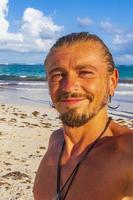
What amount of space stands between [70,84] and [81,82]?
6cm

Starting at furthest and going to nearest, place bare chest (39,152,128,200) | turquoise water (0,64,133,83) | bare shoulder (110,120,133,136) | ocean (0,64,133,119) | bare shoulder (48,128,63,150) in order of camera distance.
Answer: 1. turquoise water (0,64,133,83)
2. ocean (0,64,133,119)
3. bare shoulder (48,128,63,150)
4. bare shoulder (110,120,133,136)
5. bare chest (39,152,128,200)

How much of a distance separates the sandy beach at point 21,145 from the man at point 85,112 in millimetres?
4571

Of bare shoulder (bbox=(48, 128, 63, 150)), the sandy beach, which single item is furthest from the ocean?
the sandy beach

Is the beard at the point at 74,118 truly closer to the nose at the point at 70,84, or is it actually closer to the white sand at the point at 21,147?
the nose at the point at 70,84

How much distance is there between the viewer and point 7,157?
30.3 ft

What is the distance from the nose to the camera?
2208 millimetres

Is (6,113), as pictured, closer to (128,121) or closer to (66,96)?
(128,121)

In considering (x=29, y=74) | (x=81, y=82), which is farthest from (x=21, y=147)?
(x=29, y=74)

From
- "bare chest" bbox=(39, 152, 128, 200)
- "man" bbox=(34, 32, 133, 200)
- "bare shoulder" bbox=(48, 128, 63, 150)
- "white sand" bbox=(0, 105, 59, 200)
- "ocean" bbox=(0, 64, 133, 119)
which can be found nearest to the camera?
"bare chest" bbox=(39, 152, 128, 200)

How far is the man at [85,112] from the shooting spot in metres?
2.13

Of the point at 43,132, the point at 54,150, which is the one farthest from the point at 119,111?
the point at 54,150

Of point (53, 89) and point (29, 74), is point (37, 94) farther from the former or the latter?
point (29, 74)

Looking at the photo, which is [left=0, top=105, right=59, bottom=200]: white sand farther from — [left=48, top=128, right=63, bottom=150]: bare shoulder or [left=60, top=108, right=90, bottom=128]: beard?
[left=60, top=108, right=90, bottom=128]: beard

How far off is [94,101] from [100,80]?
114 mm
